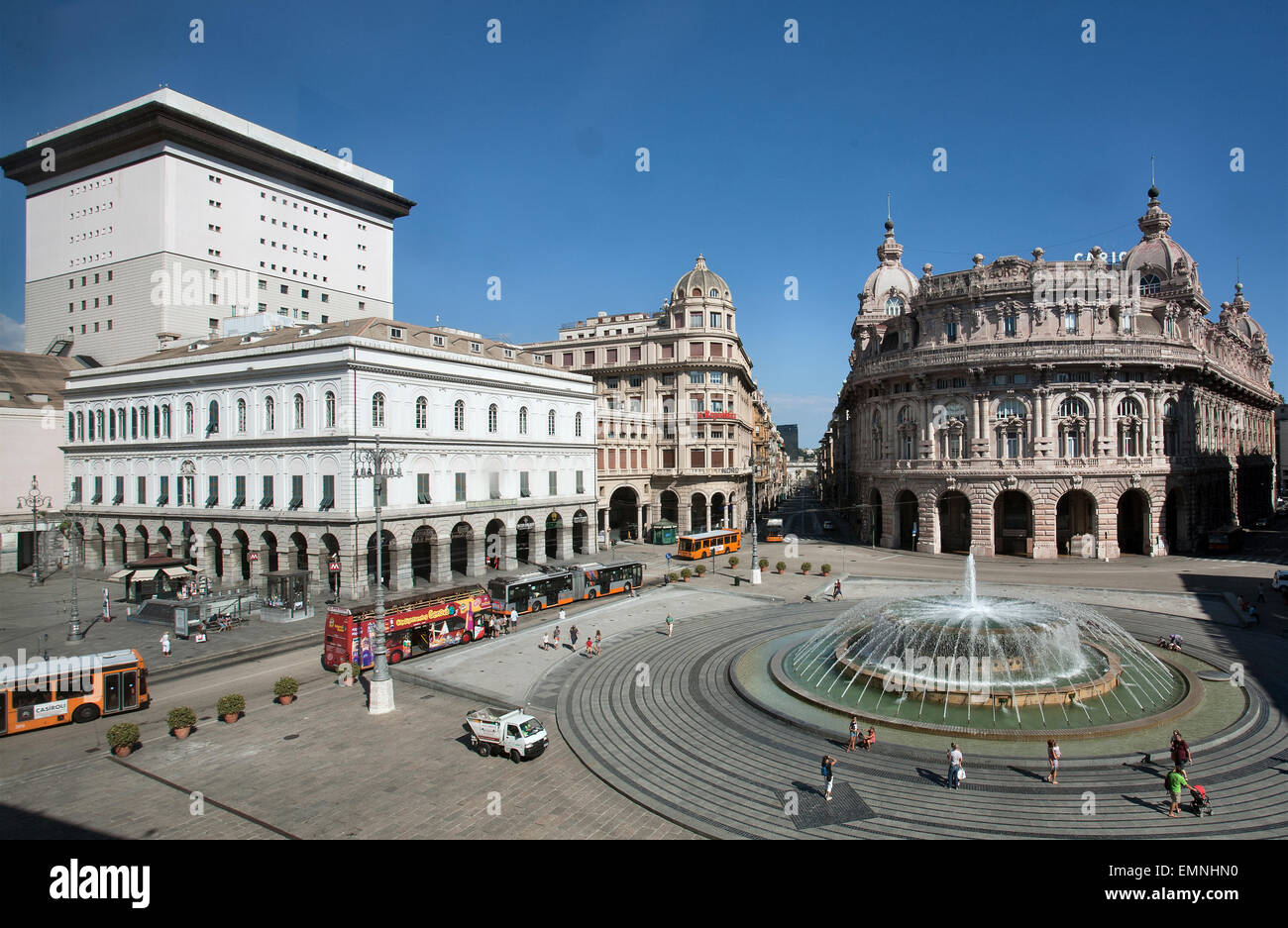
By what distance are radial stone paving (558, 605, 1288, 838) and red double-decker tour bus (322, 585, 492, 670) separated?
10.8 metres

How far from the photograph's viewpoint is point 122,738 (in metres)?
21.8

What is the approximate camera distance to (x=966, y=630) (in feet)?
84.0

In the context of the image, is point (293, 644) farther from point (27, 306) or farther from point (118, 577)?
point (27, 306)

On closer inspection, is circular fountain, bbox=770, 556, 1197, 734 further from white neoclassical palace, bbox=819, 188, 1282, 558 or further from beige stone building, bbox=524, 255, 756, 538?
beige stone building, bbox=524, 255, 756, 538

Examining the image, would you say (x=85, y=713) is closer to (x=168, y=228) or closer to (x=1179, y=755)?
(x=1179, y=755)

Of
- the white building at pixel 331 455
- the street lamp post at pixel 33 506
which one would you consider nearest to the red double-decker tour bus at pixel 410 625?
the white building at pixel 331 455

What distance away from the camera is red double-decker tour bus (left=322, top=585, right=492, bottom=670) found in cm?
3083

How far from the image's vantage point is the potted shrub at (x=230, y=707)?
24406 millimetres

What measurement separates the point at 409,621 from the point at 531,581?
10.6 metres

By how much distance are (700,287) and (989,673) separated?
2231 inches

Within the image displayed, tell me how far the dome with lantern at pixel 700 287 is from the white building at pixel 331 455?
19.0 metres
